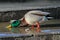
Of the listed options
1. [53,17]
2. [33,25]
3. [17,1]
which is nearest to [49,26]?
[33,25]

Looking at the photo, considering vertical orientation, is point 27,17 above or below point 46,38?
above

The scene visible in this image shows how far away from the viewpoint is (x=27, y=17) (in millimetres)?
3598

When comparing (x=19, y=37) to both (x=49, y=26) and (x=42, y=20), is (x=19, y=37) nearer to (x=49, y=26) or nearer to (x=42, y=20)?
(x=42, y=20)

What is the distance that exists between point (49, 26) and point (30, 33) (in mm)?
828

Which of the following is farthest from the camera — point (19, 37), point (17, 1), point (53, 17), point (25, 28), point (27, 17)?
point (17, 1)

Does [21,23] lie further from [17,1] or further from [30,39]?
[17,1]

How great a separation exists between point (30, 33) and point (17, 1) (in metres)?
3.10

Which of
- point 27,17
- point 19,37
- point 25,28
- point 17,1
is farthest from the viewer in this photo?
point 17,1

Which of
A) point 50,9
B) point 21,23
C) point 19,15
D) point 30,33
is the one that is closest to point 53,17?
point 50,9

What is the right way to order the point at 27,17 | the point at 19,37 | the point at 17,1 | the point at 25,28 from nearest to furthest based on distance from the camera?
the point at 19,37
the point at 27,17
the point at 25,28
the point at 17,1

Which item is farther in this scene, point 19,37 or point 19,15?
point 19,15

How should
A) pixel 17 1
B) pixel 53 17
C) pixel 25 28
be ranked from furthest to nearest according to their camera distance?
pixel 17 1
pixel 53 17
pixel 25 28

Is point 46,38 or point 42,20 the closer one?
point 46,38

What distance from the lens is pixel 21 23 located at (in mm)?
3914
